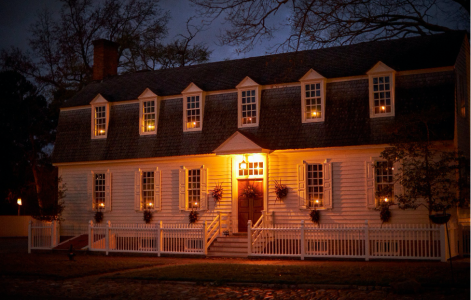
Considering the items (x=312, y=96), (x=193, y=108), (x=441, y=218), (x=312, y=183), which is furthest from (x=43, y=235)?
(x=441, y=218)

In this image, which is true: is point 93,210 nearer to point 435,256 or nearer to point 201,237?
point 201,237

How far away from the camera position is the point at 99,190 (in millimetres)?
26078

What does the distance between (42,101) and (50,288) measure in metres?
29.7

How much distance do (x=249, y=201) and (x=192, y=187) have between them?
2.75 metres

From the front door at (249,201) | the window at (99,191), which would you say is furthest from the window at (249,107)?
the window at (99,191)

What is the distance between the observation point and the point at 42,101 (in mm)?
40375

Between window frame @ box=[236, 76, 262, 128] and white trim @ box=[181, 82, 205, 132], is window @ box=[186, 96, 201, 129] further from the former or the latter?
window frame @ box=[236, 76, 262, 128]

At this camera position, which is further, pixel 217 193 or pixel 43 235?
pixel 43 235

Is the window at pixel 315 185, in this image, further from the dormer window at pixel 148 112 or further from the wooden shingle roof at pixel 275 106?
the dormer window at pixel 148 112


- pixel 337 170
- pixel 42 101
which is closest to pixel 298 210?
pixel 337 170

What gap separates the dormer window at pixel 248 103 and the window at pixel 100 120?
24.6ft

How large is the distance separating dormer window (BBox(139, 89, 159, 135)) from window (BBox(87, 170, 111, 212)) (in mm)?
2796

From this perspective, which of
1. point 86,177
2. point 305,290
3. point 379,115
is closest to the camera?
point 305,290

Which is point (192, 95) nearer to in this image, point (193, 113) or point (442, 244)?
point (193, 113)
